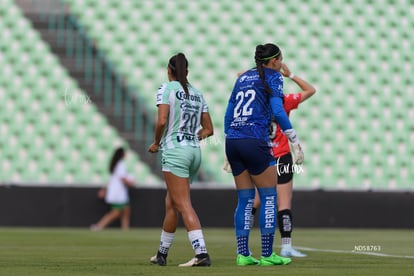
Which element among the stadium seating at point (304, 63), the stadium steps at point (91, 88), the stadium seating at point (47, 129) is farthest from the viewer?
the stadium seating at point (304, 63)

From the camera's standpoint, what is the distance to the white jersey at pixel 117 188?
19906 millimetres

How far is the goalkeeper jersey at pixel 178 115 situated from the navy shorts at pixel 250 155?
0.35 m

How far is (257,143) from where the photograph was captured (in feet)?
29.5

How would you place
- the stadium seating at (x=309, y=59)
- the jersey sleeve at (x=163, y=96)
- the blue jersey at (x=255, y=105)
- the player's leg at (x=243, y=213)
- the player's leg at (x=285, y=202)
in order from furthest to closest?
1. the stadium seating at (x=309, y=59)
2. the player's leg at (x=285, y=202)
3. the player's leg at (x=243, y=213)
4. the blue jersey at (x=255, y=105)
5. the jersey sleeve at (x=163, y=96)

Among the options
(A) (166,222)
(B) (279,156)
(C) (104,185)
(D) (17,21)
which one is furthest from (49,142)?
(A) (166,222)

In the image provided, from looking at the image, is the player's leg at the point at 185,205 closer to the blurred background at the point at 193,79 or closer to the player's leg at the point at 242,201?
the player's leg at the point at 242,201

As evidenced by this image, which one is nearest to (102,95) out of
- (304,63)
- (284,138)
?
(304,63)

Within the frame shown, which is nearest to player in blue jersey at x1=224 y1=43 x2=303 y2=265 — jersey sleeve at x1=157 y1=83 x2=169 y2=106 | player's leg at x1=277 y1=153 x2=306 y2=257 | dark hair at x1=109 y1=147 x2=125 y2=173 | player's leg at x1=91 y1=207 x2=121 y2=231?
jersey sleeve at x1=157 y1=83 x2=169 y2=106

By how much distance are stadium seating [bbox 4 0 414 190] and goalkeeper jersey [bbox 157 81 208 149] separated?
12.0 m

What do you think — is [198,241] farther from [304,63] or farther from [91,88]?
[304,63]

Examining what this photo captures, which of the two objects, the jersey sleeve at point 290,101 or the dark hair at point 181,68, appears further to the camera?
the jersey sleeve at point 290,101

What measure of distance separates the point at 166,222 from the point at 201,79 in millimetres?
13398

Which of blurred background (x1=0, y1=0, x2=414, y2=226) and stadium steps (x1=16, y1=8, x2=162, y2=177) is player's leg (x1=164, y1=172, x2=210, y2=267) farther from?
stadium steps (x1=16, y1=8, x2=162, y2=177)

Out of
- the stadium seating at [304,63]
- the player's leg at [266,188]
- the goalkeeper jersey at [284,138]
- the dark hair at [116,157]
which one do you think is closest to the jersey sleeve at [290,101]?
the goalkeeper jersey at [284,138]
